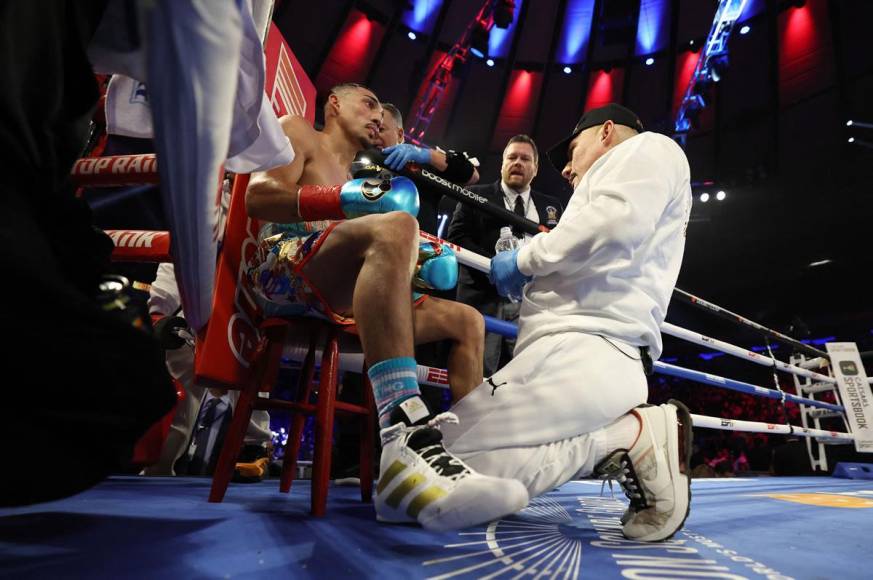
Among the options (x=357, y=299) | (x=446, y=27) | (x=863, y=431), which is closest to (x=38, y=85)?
(x=357, y=299)

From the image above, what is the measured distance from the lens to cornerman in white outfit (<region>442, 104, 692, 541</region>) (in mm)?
962

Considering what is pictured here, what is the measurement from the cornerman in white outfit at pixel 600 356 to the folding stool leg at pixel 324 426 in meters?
0.27

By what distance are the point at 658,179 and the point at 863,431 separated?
278 cm

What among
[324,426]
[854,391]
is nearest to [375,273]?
[324,426]

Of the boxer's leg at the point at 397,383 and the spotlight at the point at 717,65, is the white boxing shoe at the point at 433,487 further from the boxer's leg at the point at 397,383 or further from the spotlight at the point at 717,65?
the spotlight at the point at 717,65

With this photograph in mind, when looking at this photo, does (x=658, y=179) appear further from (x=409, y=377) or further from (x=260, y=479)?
(x=260, y=479)

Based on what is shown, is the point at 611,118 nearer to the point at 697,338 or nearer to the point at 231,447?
the point at 697,338

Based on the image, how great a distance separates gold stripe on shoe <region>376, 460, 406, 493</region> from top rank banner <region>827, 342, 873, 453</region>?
3.20 metres

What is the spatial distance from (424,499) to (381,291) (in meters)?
0.38

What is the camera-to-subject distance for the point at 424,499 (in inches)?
26.8

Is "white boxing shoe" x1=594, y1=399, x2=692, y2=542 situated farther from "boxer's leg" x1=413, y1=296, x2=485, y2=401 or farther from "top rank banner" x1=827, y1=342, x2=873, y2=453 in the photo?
"top rank banner" x1=827, y1=342, x2=873, y2=453

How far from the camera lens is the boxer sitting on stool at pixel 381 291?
2.21 ft

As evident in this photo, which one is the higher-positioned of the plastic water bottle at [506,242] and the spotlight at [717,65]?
the spotlight at [717,65]

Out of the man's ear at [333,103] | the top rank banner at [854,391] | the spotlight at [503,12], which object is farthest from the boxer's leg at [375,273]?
the spotlight at [503,12]
